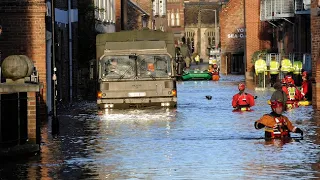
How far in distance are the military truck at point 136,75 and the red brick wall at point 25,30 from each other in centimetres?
410

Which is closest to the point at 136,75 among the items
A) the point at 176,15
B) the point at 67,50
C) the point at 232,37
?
the point at 67,50

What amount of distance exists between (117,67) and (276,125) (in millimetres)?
15439

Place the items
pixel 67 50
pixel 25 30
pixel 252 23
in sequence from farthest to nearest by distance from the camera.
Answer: pixel 252 23 < pixel 67 50 < pixel 25 30

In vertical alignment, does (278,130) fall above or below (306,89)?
below

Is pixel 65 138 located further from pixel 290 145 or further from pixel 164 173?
pixel 164 173

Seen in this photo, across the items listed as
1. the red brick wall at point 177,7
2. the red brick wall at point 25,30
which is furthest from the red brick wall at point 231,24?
the red brick wall at point 177,7

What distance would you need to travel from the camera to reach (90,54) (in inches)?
1994

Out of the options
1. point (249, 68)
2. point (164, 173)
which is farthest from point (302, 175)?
point (249, 68)

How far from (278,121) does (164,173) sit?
20.6ft

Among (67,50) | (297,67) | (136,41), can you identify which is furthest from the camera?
(297,67)

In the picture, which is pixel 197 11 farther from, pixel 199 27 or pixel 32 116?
pixel 32 116

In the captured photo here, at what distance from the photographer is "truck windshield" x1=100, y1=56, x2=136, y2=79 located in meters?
36.9

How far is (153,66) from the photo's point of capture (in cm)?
3709

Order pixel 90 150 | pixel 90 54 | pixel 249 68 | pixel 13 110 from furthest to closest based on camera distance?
pixel 249 68 < pixel 90 54 < pixel 90 150 < pixel 13 110
